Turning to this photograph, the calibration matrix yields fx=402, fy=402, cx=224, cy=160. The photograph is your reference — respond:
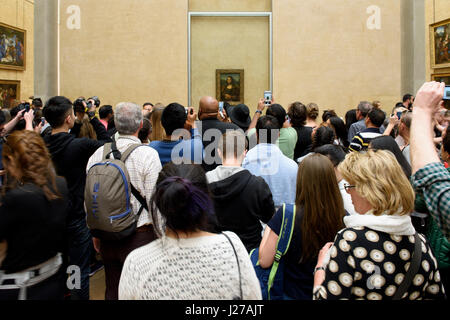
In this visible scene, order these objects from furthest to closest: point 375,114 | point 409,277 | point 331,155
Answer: point 375,114 → point 331,155 → point 409,277

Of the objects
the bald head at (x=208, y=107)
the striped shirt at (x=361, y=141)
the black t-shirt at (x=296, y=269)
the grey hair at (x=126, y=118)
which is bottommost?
the black t-shirt at (x=296, y=269)

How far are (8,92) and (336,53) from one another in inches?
552

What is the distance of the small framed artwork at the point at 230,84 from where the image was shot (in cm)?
1348

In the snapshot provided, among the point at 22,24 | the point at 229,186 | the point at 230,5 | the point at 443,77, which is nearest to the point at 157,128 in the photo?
the point at 229,186

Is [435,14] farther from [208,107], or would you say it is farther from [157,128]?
[157,128]

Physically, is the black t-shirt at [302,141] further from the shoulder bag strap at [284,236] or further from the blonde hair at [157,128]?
the shoulder bag strap at [284,236]

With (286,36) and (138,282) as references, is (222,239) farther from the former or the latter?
(286,36)

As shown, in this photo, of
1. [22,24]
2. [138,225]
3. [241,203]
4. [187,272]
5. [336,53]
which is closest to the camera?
[187,272]

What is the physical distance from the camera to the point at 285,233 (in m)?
2.50

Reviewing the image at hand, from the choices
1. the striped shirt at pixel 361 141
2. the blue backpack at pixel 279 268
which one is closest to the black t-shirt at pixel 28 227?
the blue backpack at pixel 279 268

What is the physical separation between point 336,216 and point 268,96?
6.12 metres

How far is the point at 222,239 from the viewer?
1.82 metres

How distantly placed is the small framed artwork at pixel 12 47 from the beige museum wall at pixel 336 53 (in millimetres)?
11850

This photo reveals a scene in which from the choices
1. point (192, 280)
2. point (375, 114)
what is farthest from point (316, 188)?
point (375, 114)
